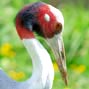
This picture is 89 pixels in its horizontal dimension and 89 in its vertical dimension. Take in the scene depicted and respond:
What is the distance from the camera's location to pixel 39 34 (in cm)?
492

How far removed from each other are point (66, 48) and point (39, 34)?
7.98 ft

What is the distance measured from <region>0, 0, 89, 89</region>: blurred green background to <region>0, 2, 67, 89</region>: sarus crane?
4.83ft

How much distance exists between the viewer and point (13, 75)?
259 inches

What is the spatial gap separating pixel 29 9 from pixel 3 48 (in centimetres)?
228

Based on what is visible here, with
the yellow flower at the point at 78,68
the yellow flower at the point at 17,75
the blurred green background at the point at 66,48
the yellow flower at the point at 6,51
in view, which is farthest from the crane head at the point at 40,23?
the yellow flower at the point at 6,51

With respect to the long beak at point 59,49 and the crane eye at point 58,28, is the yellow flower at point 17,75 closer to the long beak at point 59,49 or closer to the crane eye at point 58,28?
the long beak at point 59,49

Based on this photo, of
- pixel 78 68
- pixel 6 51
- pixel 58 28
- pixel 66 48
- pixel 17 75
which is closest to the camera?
pixel 58 28

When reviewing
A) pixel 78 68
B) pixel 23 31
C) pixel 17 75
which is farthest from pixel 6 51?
pixel 23 31

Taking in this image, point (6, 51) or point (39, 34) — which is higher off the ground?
point (39, 34)

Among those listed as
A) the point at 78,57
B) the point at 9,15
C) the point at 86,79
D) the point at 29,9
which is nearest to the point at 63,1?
Answer: the point at 9,15

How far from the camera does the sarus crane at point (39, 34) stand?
4.85 m

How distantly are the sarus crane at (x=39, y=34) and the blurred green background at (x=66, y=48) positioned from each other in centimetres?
147

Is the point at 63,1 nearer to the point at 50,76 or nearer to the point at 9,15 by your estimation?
the point at 9,15

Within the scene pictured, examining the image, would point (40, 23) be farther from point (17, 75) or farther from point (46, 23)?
point (17, 75)
